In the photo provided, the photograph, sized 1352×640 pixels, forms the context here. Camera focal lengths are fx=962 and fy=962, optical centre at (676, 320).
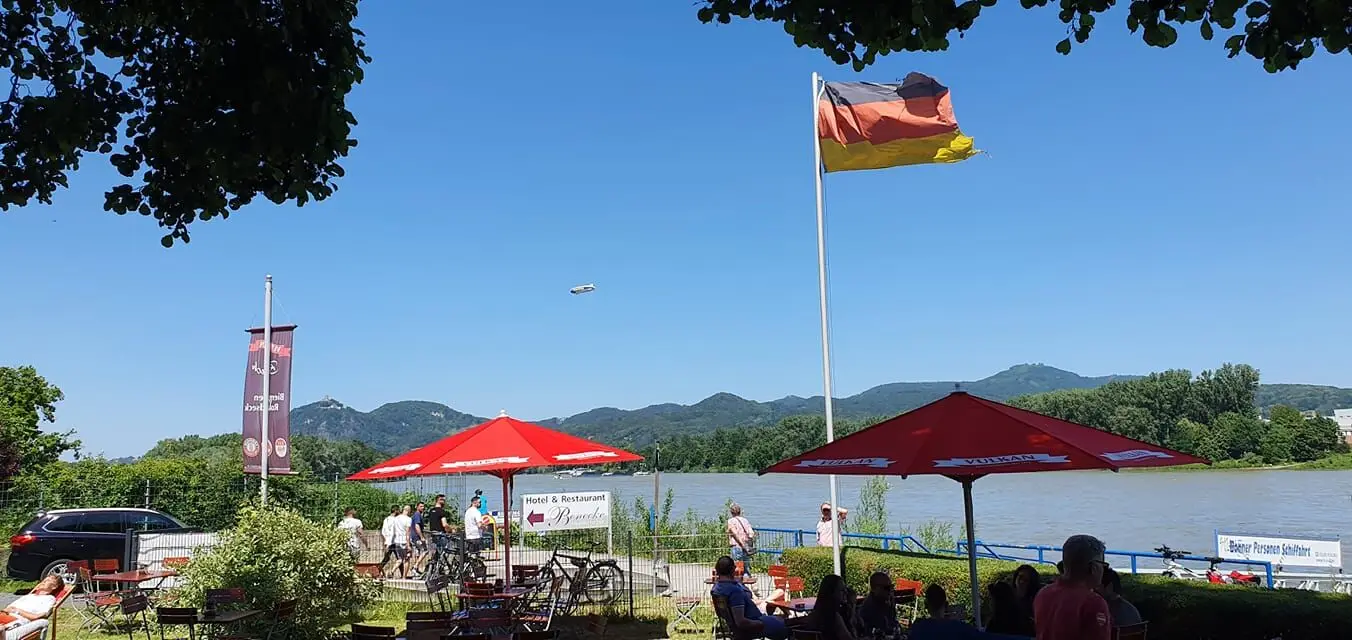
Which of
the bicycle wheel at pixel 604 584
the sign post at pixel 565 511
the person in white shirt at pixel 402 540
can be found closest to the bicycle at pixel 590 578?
the bicycle wheel at pixel 604 584

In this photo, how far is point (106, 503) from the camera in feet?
63.3

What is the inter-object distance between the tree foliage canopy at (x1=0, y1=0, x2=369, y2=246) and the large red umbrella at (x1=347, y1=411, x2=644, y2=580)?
4036 mm

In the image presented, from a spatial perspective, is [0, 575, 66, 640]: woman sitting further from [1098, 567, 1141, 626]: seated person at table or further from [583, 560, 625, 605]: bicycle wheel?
[1098, 567, 1141, 626]: seated person at table

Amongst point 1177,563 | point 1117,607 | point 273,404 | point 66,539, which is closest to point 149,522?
point 66,539

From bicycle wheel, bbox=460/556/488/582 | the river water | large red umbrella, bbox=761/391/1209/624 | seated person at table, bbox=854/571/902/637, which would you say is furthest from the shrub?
the river water

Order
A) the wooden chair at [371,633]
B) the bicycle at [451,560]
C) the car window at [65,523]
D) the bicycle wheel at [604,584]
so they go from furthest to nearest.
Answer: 1. the car window at [65,523]
2. the bicycle at [451,560]
3. the bicycle wheel at [604,584]
4. the wooden chair at [371,633]

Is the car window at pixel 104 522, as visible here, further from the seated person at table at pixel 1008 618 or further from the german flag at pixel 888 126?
the seated person at table at pixel 1008 618

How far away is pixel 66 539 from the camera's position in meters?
14.9

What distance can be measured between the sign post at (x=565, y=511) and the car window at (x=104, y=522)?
6657 millimetres

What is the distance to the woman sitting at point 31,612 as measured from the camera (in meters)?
7.64

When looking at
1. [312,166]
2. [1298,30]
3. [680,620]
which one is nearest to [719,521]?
[680,620]

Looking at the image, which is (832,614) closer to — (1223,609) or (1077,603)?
(1077,603)

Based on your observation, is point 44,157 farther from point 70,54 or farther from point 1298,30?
point 1298,30

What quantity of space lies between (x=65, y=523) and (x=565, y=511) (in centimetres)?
788
